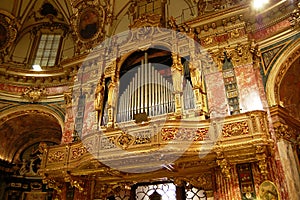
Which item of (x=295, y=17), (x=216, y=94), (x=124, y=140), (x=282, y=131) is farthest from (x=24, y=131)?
(x=295, y=17)

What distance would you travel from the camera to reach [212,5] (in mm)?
10352

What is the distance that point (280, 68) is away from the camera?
27.2 ft

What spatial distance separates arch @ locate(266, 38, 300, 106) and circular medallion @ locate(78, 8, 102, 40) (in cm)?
709

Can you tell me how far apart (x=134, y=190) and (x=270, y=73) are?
5189mm

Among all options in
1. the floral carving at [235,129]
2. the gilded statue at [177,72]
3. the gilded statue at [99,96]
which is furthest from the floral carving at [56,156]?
the floral carving at [235,129]

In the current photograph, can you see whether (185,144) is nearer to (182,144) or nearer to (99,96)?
(182,144)

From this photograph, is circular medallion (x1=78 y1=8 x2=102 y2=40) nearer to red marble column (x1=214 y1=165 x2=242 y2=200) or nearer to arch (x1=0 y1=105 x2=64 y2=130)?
arch (x1=0 y1=105 x2=64 y2=130)

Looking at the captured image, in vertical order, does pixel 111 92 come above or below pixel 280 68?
below

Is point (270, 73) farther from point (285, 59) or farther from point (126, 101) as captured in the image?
point (126, 101)

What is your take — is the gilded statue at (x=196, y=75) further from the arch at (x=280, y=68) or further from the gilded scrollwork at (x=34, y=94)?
the gilded scrollwork at (x=34, y=94)

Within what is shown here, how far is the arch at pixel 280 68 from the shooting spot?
8164 mm

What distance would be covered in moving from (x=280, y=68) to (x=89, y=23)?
7910 millimetres

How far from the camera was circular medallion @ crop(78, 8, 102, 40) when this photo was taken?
1241cm

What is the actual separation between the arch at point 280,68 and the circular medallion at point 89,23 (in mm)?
7091
